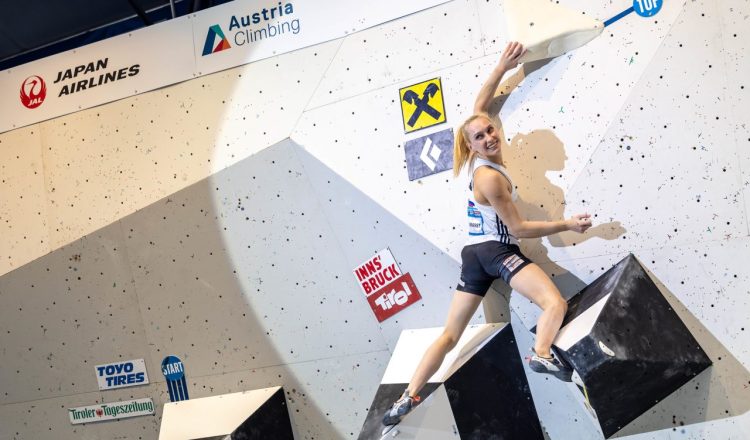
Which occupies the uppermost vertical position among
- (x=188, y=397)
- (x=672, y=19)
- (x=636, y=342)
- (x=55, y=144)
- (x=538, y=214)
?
(x=55, y=144)

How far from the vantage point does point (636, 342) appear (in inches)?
96.8

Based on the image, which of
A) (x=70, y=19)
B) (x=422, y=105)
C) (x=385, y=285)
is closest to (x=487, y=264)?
(x=385, y=285)

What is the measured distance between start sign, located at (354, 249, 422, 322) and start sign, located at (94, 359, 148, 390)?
1.31 meters

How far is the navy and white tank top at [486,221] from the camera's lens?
2711 mm

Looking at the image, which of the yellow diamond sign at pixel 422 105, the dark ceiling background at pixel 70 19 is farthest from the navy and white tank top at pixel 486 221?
the dark ceiling background at pixel 70 19

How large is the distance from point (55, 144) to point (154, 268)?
2.97ft

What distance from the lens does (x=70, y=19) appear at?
421 cm

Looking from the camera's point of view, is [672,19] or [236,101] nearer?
[672,19]

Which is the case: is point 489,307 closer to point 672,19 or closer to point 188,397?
point 672,19

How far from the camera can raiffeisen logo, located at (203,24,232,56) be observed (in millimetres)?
3467

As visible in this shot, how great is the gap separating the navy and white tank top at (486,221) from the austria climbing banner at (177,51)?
A: 87 cm

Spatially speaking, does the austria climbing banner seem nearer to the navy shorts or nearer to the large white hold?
the large white hold

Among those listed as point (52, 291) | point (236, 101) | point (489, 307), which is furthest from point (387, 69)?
point (52, 291)

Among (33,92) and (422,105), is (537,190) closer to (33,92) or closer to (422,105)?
(422,105)
